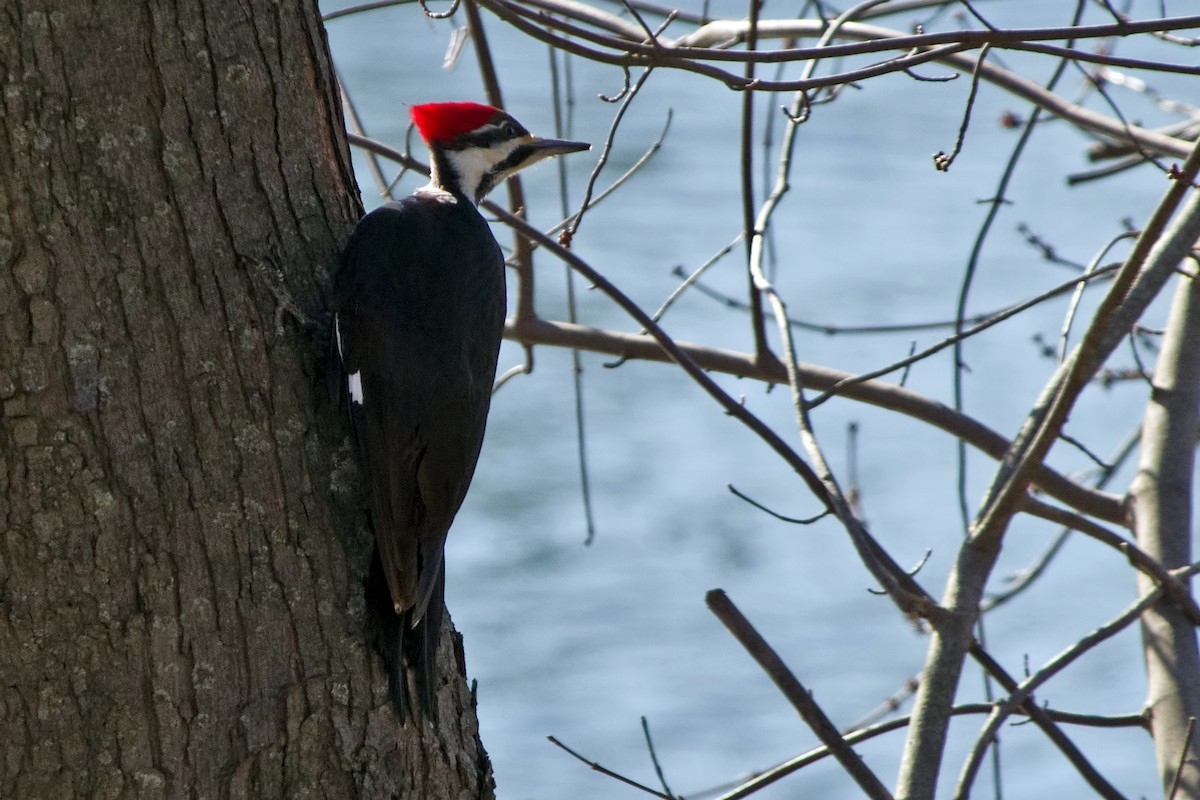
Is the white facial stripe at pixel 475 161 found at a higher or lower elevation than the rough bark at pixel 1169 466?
higher

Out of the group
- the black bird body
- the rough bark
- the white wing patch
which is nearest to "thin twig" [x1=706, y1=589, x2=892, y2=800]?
the black bird body

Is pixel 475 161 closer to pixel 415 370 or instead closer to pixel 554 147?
pixel 554 147

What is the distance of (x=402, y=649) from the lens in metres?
1.76

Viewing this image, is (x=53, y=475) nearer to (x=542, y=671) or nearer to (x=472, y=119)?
(x=472, y=119)

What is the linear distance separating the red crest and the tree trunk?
83 cm

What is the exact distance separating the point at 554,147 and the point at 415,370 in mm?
789

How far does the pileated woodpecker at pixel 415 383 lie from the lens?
1795mm

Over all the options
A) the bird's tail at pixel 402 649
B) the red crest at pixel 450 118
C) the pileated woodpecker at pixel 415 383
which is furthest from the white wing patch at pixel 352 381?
the red crest at pixel 450 118

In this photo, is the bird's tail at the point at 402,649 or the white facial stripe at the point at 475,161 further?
the white facial stripe at the point at 475,161

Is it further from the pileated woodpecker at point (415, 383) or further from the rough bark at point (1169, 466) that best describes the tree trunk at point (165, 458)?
the rough bark at point (1169, 466)

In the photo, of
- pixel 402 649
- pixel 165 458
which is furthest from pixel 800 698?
pixel 165 458

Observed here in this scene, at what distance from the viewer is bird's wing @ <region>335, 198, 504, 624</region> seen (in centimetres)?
183

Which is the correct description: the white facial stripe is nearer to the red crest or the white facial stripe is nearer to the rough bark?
the red crest

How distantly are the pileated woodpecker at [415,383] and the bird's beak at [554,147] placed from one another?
1.00 ft
